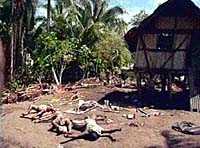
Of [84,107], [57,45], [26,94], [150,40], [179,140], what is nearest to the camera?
[179,140]

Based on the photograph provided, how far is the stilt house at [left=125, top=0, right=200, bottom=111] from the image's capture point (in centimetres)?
2069

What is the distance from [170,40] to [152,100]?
9.83ft

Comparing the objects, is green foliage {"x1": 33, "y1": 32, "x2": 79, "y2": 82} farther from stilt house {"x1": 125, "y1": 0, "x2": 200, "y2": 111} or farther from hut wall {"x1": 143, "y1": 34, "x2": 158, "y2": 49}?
hut wall {"x1": 143, "y1": 34, "x2": 158, "y2": 49}

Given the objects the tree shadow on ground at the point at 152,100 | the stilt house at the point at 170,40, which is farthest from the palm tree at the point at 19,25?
the stilt house at the point at 170,40

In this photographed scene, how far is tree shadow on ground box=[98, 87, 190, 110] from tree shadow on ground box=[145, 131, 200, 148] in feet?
15.3

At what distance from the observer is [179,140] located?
15.0 meters

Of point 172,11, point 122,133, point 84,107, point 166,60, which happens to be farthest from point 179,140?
point 172,11

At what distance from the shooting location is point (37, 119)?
55.7 feet

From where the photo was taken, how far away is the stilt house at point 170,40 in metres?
20.7

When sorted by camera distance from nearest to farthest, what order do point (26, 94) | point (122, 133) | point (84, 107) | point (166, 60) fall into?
point (122, 133) < point (84, 107) < point (166, 60) < point (26, 94)

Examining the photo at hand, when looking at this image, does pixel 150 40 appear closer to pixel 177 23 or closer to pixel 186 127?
pixel 177 23

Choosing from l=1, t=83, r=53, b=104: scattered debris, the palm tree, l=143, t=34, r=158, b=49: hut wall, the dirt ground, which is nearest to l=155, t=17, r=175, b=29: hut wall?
l=143, t=34, r=158, b=49: hut wall

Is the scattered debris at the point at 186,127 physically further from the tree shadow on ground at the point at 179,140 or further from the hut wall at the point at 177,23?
the hut wall at the point at 177,23

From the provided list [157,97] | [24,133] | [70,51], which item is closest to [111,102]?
[157,97]
